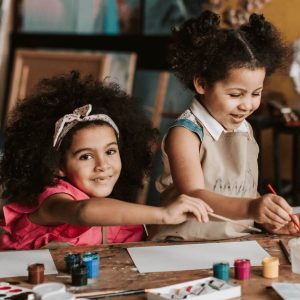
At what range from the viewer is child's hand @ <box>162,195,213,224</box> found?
1.83 m

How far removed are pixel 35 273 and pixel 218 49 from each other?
96 cm

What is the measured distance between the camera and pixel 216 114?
89.7 inches

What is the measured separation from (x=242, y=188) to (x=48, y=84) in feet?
2.44

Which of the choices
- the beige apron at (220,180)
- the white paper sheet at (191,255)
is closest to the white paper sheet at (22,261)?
the white paper sheet at (191,255)

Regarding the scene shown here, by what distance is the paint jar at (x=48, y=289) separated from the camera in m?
1.54

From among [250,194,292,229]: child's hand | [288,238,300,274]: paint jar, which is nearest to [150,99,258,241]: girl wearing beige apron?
[250,194,292,229]: child's hand

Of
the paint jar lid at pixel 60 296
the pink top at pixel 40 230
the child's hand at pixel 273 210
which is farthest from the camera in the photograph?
the pink top at pixel 40 230

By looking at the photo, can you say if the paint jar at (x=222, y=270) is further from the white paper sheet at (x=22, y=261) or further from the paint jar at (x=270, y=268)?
the white paper sheet at (x=22, y=261)

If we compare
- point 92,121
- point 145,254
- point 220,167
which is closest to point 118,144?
point 92,121

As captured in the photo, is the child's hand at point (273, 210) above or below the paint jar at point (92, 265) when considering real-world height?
above

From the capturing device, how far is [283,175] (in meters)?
5.90

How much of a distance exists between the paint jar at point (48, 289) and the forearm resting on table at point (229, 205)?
588 millimetres

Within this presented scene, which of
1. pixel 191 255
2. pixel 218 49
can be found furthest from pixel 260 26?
pixel 191 255

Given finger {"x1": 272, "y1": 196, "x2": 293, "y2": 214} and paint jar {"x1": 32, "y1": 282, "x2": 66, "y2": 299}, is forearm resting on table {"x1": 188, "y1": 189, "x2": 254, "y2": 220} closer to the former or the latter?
finger {"x1": 272, "y1": 196, "x2": 293, "y2": 214}
